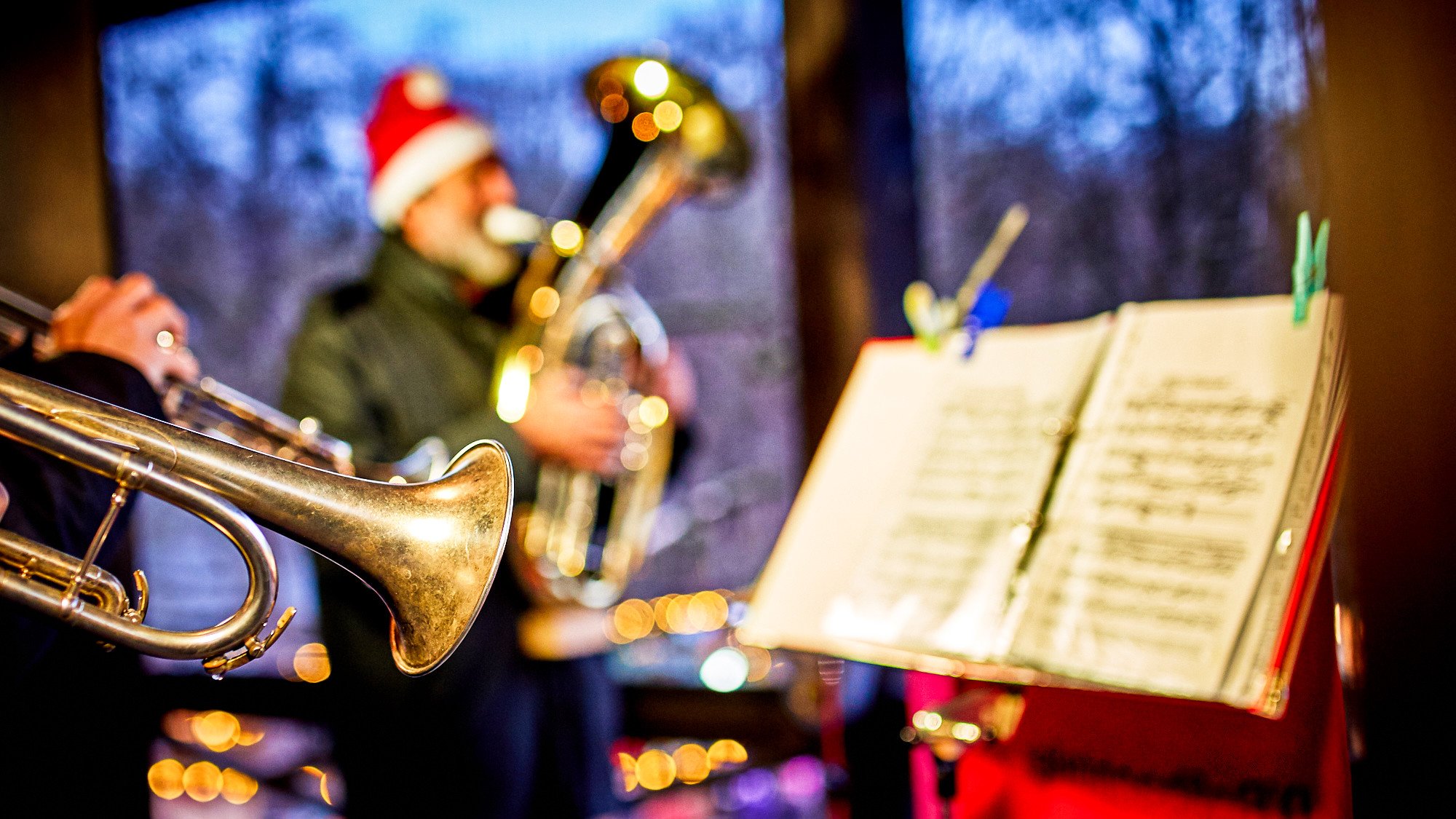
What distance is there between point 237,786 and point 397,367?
2145 mm

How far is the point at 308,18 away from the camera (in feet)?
11.5

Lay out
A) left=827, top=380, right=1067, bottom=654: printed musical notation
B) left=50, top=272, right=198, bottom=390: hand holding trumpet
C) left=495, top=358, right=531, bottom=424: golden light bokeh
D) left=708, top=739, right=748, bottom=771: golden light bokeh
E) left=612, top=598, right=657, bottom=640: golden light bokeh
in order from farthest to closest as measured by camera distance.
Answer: left=612, top=598, right=657, bottom=640: golden light bokeh → left=708, top=739, right=748, bottom=771: golden light bokeh → left=495, top=358, right=531, bottom=424: golden light bokeh → left=50, top=272, right=198, bottom=390: hand holding trumpet → left=827, top=380, right=1067, bottom=654: printed musical notation

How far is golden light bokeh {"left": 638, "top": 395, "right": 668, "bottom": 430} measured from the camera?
90.8 inches

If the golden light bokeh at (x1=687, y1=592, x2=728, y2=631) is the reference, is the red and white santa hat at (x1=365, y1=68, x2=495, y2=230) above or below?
above

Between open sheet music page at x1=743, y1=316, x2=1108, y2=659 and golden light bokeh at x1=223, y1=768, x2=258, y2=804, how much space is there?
9.05 feet

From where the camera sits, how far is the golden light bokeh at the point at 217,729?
3375 mm

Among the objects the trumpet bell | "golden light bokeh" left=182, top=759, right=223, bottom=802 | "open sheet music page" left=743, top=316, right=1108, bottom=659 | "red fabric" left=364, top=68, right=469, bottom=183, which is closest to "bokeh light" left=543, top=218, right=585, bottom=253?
"red fabric" left=364, top=68, right=469, bottom=183

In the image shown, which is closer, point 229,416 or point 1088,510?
point 1088,510

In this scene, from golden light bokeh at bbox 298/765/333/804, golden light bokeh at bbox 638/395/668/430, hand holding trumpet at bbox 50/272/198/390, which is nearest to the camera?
hand holding trumpet at bbox 50/272/198/390

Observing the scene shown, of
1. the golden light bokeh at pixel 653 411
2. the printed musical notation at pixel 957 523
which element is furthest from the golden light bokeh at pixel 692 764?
the printed musical notation at pixel 957 523

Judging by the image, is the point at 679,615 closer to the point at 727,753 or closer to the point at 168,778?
the point at 727,753

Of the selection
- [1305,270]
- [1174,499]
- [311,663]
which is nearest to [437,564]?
[1174,499]

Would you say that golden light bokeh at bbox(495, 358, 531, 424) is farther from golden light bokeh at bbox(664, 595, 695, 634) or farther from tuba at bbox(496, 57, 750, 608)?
golden light bokeh at bbox(664, 595, 695, 634)

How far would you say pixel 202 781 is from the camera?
133 inches
